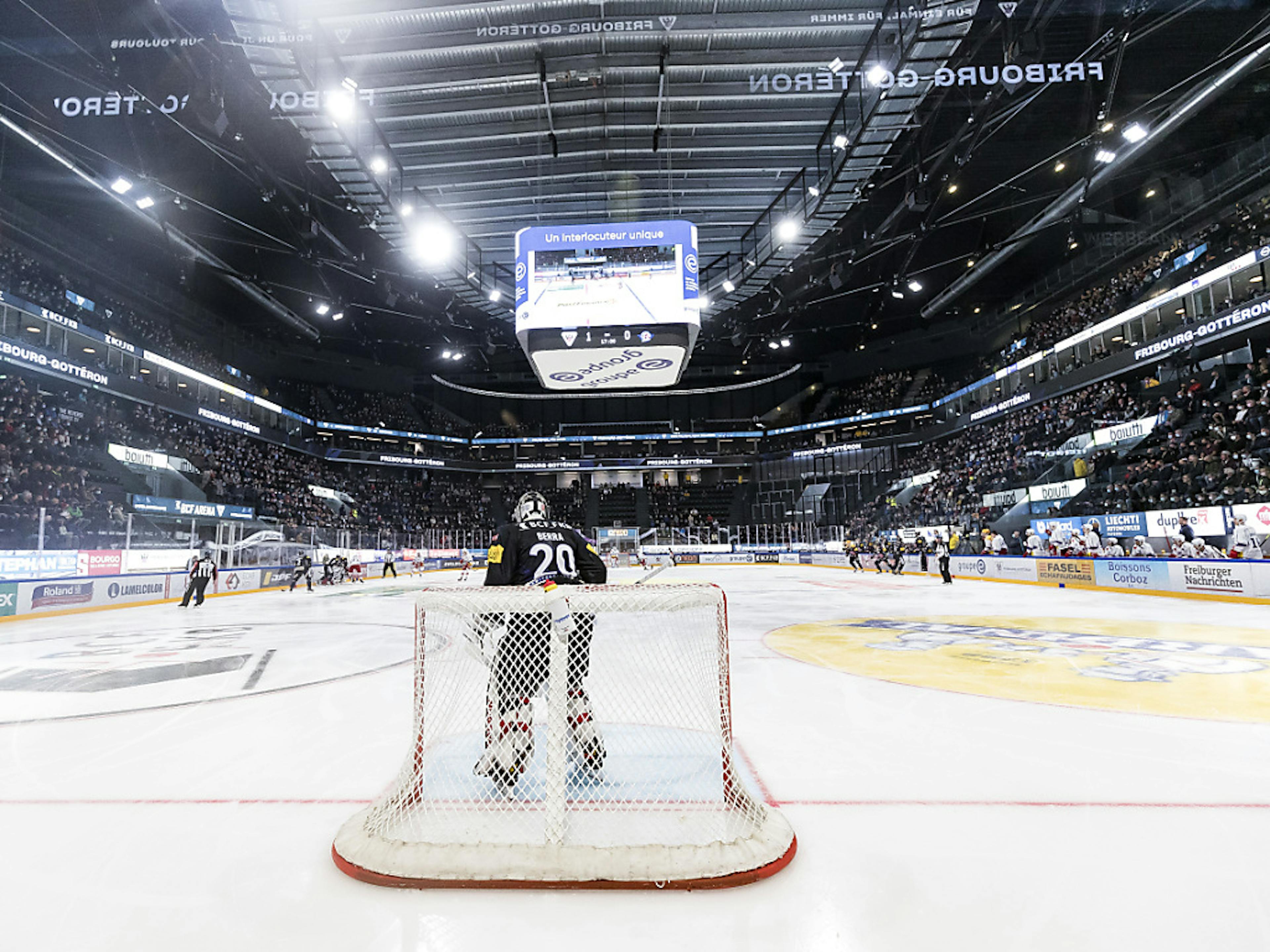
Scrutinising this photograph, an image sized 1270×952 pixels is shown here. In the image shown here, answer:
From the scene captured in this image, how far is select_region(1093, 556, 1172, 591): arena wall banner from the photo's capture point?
39.1 feet

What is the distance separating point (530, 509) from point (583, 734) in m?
1.08

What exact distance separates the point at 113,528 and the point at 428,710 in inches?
650

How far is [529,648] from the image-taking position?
2.46m

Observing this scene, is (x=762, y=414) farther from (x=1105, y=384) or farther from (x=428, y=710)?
(x=428, y=710)

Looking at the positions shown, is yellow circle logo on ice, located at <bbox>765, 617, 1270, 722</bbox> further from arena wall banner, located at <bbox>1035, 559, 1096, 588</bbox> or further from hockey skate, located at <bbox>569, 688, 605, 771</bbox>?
arena wall banner, located at <bbox>1035, 559, 1096, 588</bbox>

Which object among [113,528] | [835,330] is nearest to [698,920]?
[113,528]

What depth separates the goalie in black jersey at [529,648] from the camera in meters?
2.46

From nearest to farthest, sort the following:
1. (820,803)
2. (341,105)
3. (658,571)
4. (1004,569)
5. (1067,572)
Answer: (820,803), (341,105), (1067,572), (1004,569), (658,571)

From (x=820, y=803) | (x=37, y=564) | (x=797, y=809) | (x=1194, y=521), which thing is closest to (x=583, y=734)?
(x=797, y=809)

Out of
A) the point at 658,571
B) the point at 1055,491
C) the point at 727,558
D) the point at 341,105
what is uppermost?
the point at 341,105

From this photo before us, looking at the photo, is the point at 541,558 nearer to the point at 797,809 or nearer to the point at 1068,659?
the point at 797,809

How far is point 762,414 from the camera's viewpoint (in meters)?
44.8

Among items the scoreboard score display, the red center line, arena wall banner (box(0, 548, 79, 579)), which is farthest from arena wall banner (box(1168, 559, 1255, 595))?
arena wall banner (box(0, 548, 79, 579))

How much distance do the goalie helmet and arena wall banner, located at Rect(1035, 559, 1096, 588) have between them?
14899 millimetres
